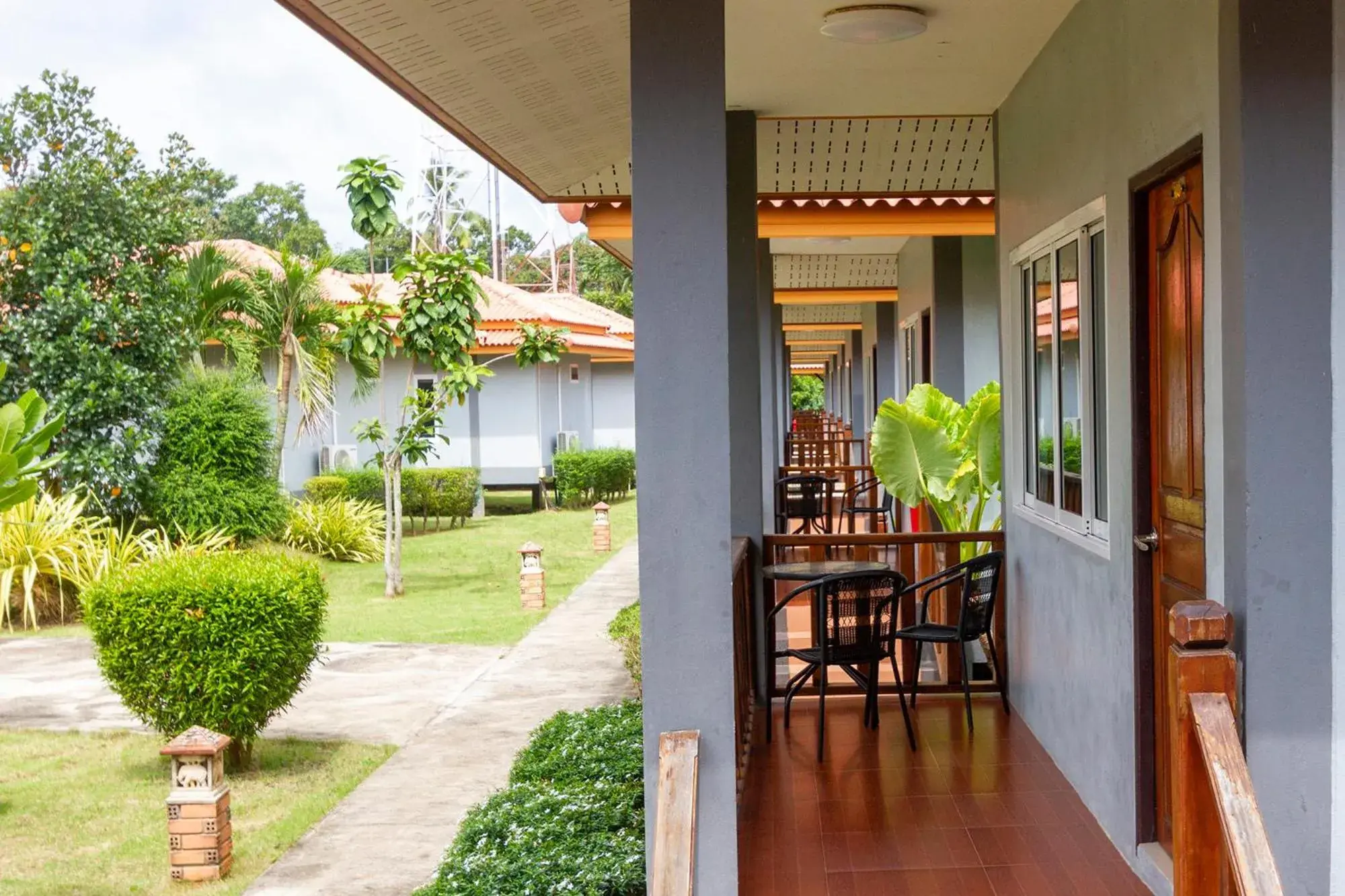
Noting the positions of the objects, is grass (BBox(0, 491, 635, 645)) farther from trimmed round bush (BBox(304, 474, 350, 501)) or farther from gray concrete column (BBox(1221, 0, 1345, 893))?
gray concrete column (BBox(1221, 0, 1345, 893))

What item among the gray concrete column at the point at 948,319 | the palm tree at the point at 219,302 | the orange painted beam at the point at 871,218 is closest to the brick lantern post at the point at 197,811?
the orange painted beam at the point at 871,218

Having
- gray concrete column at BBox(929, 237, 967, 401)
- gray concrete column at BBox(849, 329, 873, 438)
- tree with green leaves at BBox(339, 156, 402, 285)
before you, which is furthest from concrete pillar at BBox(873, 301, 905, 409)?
tree with green leaves at BBox(339, 156, 402, 285)

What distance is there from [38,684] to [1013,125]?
8.48 m

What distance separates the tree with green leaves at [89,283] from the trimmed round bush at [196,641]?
27.1 feet

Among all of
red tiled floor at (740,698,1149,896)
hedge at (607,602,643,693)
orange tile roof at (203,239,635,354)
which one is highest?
orange tile roof at (203,239,635,354)

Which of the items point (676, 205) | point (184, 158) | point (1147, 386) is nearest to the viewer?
point (676, 205)

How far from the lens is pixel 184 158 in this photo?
1831 cm

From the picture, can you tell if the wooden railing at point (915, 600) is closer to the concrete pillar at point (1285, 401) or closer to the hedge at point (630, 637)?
the hedge at point (630, 637)

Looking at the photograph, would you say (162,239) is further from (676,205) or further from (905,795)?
(676,205)

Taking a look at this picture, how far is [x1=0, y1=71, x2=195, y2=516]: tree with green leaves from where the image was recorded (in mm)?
15430

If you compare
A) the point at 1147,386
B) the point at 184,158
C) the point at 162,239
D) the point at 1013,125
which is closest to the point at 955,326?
the point at 1013,125

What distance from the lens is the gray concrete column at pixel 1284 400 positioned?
131 inches

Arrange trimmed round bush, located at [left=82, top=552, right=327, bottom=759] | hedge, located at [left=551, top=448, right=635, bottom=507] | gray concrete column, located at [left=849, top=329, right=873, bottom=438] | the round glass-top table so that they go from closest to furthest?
the round glass-top table
trimmed round bush, located at [left=82, top=552, right=327, bottom=759]
gray concrete column, located at [left=849, top=329, right=873, bottom=438]
hedge, located at [left=551, top=448, right=635, bottom=507]

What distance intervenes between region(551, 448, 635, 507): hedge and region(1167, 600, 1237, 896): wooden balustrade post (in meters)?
23.3
